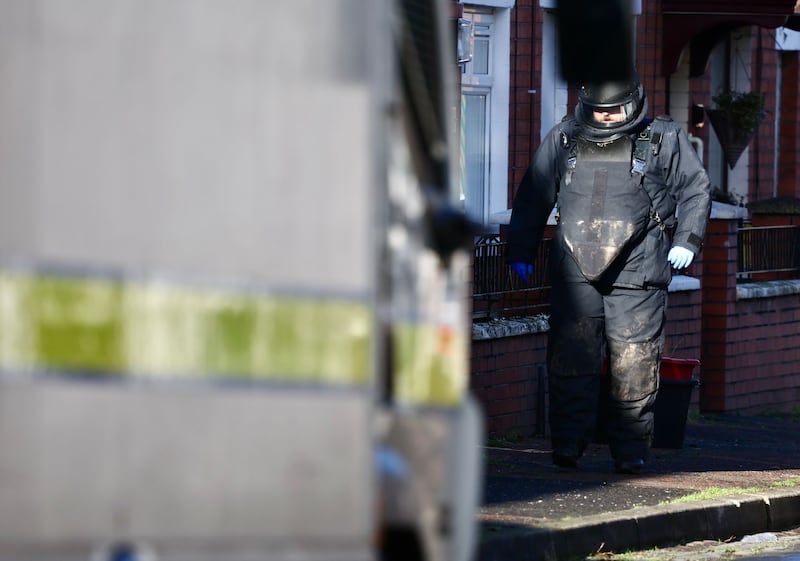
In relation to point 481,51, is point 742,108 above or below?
below

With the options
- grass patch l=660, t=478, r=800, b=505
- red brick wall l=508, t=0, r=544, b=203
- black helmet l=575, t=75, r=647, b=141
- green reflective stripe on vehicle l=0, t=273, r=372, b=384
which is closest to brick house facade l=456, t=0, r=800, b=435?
red brick wall l=508, t=0, r=544, b=203

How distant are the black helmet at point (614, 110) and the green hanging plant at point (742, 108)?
24.7 ft

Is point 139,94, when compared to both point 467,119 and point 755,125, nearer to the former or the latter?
point 467,119

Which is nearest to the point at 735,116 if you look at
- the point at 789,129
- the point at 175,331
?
the point at 789,129

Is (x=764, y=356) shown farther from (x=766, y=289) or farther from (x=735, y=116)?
(x=735, y=116)

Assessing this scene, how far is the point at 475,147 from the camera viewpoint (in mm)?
13781

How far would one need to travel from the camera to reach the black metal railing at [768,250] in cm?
1532

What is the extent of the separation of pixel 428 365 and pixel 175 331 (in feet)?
2.03

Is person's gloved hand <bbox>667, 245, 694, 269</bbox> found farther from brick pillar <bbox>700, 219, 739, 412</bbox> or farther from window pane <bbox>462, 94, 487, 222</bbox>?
brick pillar <bbox>700, 219, 739, 412</bbox>

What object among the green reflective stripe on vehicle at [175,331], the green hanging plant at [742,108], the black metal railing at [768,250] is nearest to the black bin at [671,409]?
the black metal railing at [768,250]

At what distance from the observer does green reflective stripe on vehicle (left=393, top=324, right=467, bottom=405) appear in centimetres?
341

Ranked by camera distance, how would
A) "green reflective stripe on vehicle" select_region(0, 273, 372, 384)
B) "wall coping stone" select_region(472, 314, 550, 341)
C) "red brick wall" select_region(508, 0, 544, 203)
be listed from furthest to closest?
1. "red brick wall" select_region(508, 0, 544, 203)
2. "wall coping stone" select_region(472, 314, 550, 341)
3. "green reflective stripe on vehicle" select_region(0, 273, 372, 384)

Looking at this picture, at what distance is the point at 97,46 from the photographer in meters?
3.08

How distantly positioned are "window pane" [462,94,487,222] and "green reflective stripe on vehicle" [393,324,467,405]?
9770mm
